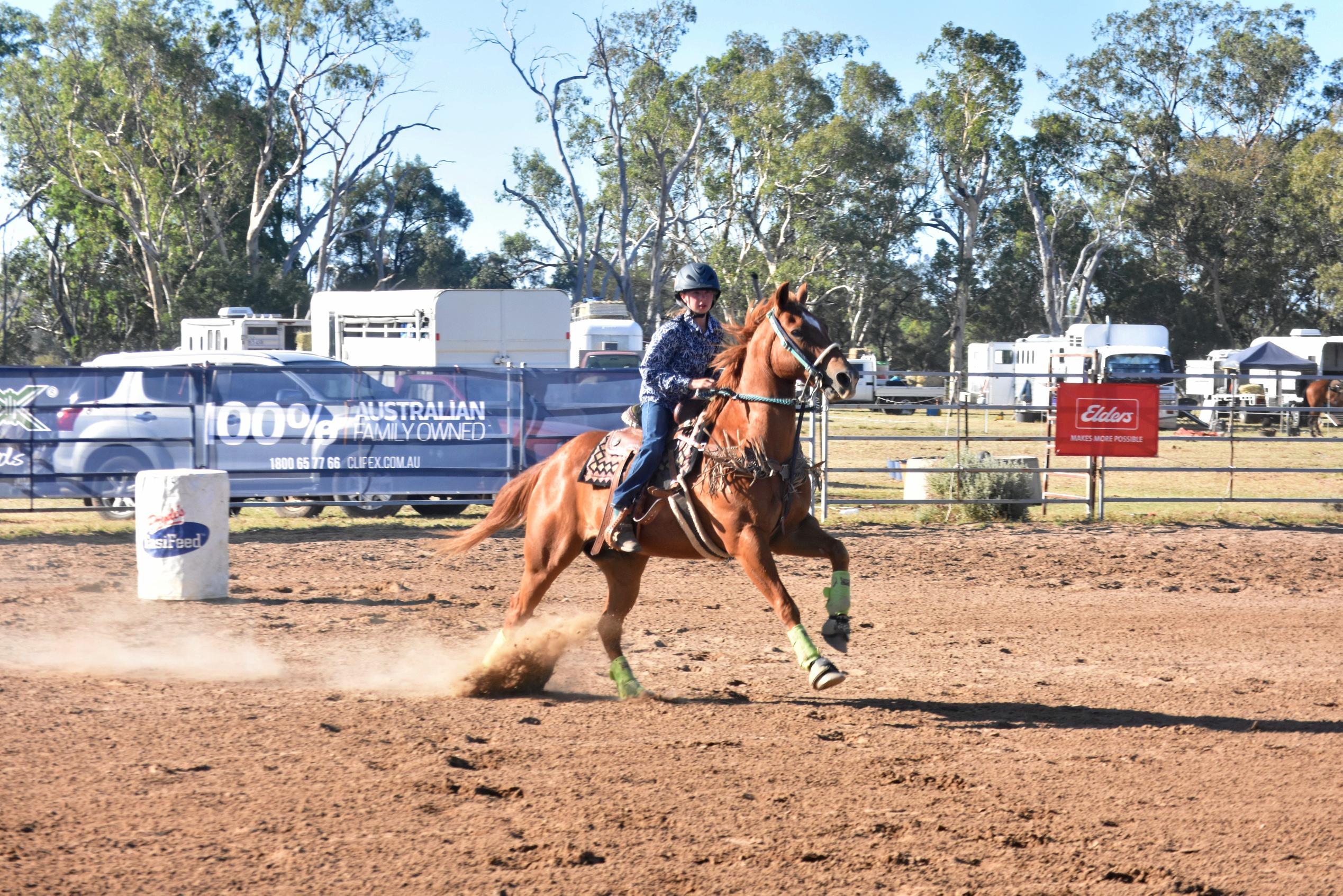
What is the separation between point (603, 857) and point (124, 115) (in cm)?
4793

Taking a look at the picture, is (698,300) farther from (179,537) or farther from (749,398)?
(179,537)

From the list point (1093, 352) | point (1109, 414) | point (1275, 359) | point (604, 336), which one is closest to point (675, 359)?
point (1109, 414)

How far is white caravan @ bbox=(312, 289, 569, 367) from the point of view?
23.6 m

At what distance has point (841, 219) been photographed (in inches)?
2090

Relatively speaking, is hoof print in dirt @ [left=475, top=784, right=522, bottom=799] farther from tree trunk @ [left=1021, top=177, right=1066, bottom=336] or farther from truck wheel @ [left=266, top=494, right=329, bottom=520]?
tree trunk @ [left=1021, top=177, right=1066, bottom=336]

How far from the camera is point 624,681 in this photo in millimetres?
6922

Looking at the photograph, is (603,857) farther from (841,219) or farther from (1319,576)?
(841,219)

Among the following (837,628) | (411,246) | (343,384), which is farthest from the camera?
(411,246)

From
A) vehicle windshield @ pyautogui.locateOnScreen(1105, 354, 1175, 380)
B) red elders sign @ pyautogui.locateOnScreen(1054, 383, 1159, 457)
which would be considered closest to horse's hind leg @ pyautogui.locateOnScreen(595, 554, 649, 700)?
red elders sign @ pyautogui.locateOnScreen(1054, 383, 1159, 457)

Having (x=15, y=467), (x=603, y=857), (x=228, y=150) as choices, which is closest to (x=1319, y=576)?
(x=603, y=857)

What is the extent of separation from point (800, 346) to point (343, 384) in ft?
30.3

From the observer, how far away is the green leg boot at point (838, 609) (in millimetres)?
6453

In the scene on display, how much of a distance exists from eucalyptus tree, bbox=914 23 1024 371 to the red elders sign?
37135 millimetres

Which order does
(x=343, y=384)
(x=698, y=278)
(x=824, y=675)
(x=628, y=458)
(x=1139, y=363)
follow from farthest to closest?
1. (x=1139, y=363)
2. (x=343, y=384)
3. (x=628, y=458)
4. (x=698, y=278)
5. (x=824, y=675)
